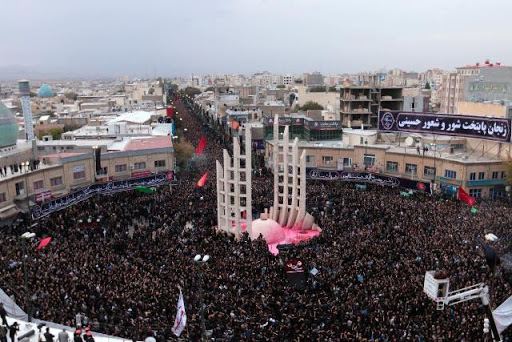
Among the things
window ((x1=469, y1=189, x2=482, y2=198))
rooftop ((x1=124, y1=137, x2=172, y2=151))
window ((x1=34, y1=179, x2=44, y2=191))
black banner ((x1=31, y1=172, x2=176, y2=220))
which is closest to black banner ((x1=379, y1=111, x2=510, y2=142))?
window ((x1=469, y1=189, x2=482, y2=198))

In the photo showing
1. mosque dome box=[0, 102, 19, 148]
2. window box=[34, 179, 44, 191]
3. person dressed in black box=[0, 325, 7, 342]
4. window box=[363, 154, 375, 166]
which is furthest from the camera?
window box=[363, 154, 375, 166]

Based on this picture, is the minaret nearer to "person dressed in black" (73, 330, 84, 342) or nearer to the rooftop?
the rooftop

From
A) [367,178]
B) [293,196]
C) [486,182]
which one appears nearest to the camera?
[293,196]

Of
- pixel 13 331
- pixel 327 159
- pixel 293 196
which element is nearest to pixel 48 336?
pixel 13 331

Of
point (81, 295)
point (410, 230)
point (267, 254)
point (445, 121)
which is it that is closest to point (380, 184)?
point (445, 121)

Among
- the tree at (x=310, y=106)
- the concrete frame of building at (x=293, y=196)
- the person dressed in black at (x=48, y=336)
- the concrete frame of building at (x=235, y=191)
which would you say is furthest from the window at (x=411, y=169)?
the tree at (x=310, y=106)

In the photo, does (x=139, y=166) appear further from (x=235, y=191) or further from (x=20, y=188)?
(x=235, y=191)
